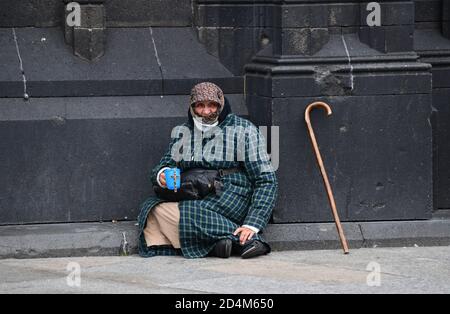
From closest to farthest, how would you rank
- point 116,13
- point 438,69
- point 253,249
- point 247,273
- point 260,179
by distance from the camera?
point 247,273
point 253,249
point 260,179
point 116,13
point 438,69

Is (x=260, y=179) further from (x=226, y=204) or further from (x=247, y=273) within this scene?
(x=247, y=273)

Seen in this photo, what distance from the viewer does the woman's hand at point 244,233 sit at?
28.6 feet

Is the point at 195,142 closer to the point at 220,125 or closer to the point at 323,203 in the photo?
the point at 220,125

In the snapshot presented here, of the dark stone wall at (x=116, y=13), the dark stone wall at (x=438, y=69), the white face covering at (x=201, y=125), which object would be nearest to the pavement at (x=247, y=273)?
the white face covering at (x=201, y=125)

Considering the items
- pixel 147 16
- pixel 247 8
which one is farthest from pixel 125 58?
pixel 247 8

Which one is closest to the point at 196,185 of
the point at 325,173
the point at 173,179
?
the point at 173,179

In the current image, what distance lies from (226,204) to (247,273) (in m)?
0.93

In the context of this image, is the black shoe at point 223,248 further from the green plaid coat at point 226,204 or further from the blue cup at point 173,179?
the blue cup at point 173,179

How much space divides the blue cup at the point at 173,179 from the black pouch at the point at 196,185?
0.14 ft

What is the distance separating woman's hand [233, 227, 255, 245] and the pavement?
0.15m

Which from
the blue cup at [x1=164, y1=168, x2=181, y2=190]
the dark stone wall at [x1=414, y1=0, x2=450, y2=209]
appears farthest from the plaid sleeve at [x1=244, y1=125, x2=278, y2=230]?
the dark stone wall at [x1=414, y1=0, x2=450, y2=209]

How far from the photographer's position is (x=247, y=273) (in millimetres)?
8023

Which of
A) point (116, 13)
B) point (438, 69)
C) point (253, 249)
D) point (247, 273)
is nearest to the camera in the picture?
point (247, 273)

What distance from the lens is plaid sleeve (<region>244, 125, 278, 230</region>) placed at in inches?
348
